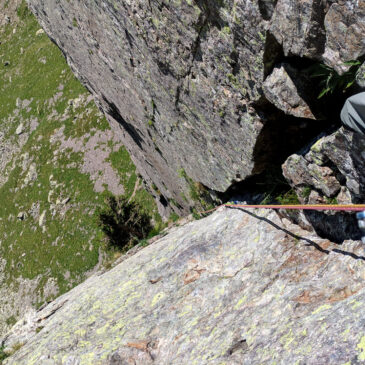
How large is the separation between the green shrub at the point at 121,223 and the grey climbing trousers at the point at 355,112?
859 inches

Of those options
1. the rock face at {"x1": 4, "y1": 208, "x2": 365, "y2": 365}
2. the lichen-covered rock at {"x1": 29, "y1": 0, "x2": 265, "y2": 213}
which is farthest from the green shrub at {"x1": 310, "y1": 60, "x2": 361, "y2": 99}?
the rock face at {"x1": 4, "y1": 208, "x2": 365, "y2": 365}

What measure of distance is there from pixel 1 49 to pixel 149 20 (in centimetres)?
7058

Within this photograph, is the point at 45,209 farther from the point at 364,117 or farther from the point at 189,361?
the point at 364,117

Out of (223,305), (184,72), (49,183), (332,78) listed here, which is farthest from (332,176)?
(49,183)

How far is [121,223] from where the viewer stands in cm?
2753

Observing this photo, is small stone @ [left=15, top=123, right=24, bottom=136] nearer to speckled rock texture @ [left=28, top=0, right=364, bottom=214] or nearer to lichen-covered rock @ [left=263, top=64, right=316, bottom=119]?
speckled rock texture @ [left=28, top=0, right=364, bottom=214]

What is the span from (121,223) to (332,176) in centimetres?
2109

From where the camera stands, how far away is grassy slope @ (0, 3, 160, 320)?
116ft

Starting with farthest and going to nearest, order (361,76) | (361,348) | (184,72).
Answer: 1. (184,72)
2. (361,76)
3. (361,348)

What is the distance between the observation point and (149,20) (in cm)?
1039

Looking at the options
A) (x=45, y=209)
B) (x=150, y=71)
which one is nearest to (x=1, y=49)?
(x=45, y=209)

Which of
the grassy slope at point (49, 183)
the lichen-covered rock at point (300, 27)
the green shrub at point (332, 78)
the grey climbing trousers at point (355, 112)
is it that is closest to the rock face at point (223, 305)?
the grey climbing trousers at point (355, 112)

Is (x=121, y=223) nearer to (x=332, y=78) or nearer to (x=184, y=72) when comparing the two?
(x=184, y=72)

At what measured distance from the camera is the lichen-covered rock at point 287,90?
7.73 m
